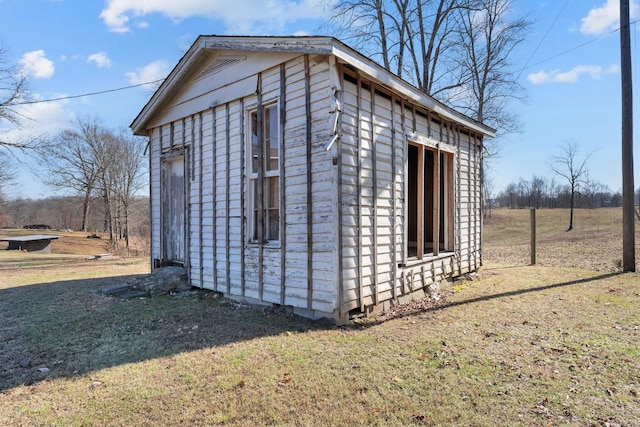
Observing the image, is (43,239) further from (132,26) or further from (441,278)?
(441,278)

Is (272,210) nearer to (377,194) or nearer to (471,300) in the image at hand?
(377,194)

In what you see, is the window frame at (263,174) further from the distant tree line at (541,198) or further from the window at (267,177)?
the distant tree line at (541,198)

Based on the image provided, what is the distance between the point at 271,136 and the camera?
5.62m

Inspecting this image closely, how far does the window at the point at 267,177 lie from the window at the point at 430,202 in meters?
2.50

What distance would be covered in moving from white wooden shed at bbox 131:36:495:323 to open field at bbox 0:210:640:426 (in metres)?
0.61

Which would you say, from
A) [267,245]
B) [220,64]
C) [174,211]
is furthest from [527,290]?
[174,211]

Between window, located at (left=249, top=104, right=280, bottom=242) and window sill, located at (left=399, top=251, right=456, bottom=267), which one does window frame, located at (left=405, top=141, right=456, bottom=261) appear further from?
window, located at (left=249, top=104, right=280, bottom=242)

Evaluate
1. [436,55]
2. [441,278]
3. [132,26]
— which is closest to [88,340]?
[441,278]

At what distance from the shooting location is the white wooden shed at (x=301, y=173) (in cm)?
466

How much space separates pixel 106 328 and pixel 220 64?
15.0 feet

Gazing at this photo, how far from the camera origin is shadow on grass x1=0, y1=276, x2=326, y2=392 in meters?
3.69

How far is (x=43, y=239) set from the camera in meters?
Result: 19.4

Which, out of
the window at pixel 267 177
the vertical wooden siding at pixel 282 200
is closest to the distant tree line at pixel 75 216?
the vertical wooden siding at pixel 282 200

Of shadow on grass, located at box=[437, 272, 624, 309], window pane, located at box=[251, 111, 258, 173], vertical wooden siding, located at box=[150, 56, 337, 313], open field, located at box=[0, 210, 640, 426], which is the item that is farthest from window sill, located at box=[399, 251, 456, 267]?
window pane, located at box=[251, 111, 258, 173]
